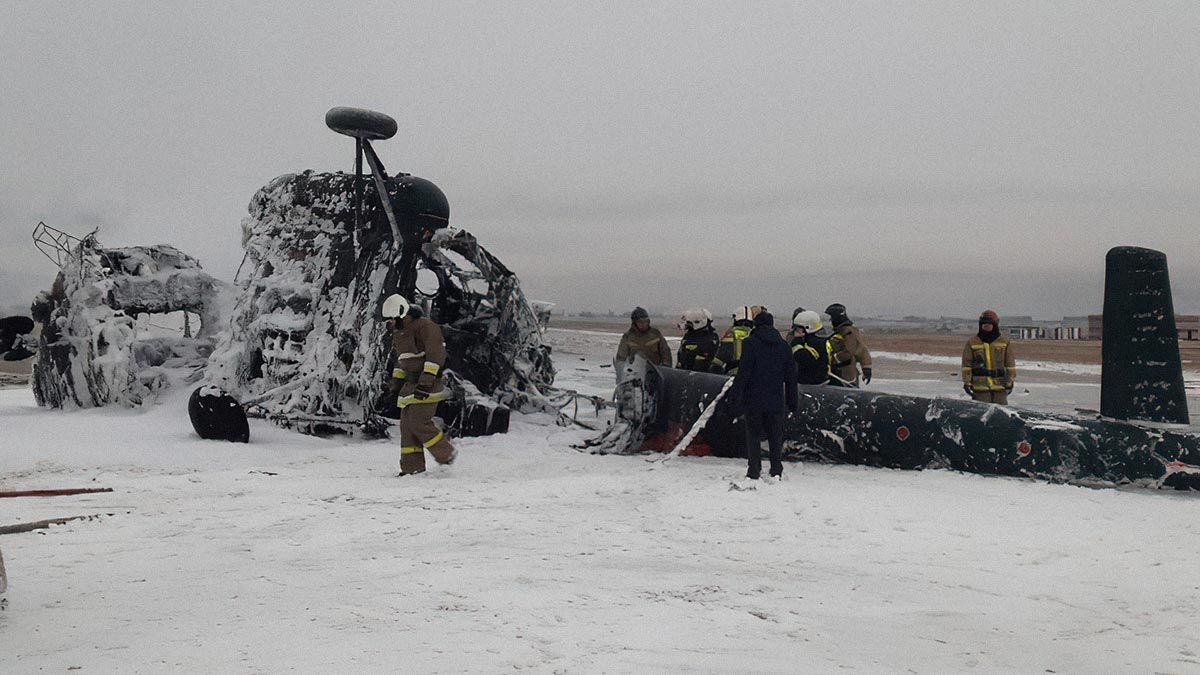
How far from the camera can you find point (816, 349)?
9750 mm

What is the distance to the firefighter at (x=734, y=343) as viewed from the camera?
33.4 feet

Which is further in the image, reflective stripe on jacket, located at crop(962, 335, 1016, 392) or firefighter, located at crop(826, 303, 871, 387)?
firefighter, located at crop(826, 303, 871, 387)

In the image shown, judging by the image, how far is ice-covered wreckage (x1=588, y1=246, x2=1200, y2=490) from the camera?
723 cm

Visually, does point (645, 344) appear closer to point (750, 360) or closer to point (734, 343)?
point (734, 343)

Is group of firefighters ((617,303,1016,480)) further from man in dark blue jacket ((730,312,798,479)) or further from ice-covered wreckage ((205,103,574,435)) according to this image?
ice-covered wreckage ((205,103,574,435))

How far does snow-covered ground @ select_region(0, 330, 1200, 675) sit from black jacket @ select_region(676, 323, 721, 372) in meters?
2.57

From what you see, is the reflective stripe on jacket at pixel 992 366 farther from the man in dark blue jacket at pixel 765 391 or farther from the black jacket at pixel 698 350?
the black jacket at pixel 698 350

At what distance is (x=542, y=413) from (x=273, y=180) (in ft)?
18.0

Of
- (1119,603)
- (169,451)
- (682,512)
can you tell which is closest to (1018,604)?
(1119,603)

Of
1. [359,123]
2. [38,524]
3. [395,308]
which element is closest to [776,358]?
[395,308]

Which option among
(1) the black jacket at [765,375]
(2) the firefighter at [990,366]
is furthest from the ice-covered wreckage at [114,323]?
(2) the firefighter at [990,366]

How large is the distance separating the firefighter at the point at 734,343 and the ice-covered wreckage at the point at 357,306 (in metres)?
2.99

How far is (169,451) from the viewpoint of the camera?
9.23m

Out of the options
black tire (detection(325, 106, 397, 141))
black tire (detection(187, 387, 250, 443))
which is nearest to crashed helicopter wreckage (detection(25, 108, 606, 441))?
black tire (detection(325, 106, 397, 141))
